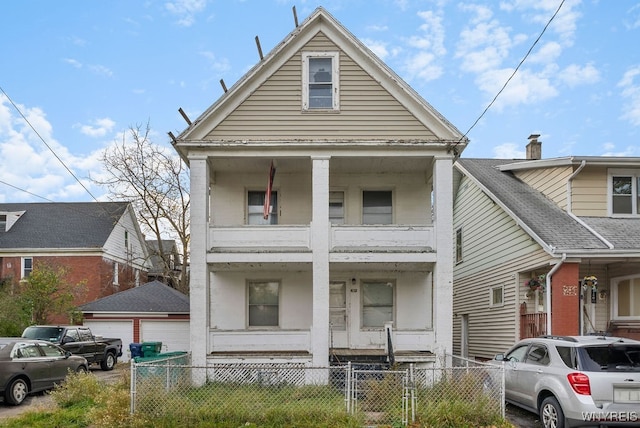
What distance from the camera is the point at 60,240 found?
99.7 ft

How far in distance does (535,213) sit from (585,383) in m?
6.95

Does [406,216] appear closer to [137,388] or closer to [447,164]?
[447,164]

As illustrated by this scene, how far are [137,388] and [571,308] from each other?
379 inches

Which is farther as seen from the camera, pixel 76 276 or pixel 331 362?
pixel 76 276

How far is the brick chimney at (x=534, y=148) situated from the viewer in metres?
19.5

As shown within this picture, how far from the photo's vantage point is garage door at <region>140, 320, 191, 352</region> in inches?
897

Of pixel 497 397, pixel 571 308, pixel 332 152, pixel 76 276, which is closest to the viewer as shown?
pixel 497 397

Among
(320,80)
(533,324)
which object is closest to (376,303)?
(533,324)

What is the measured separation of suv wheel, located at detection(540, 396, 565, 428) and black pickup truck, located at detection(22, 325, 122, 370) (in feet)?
49.1

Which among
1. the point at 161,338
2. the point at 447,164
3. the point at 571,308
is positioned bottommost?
the point at 161,338

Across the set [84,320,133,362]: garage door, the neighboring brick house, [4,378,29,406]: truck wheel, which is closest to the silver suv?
[4,378,29,406]: truck wheel

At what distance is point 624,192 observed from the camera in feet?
48.1

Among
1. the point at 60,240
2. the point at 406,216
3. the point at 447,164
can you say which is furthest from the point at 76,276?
the point at 447,164

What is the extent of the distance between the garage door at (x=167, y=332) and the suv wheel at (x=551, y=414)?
55.7 feet
